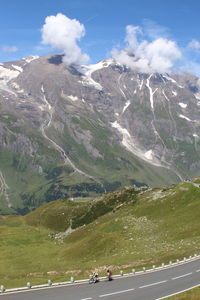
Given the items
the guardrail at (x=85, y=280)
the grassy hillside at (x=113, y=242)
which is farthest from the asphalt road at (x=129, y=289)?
the grassy hillside at (x=113, y=242)

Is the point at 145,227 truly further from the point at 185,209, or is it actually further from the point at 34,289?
the point at 34,289

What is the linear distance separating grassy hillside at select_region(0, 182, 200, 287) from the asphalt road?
10005 millimetres

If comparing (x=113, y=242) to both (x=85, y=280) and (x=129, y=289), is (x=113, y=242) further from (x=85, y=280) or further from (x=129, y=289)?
(x=129, y=289)

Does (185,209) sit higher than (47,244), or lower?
higher

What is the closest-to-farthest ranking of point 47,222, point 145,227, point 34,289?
point 34,289, point 145,227, point 47,222

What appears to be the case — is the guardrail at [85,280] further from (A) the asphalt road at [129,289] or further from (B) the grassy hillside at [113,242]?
(B) the grassy hillside at [113,242]

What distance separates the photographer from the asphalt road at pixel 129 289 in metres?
40.5

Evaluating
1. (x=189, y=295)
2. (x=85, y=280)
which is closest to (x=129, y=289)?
(x=189, y=295)

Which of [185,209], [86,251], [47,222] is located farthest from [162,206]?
[47,222]

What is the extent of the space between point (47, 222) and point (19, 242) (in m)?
50.5

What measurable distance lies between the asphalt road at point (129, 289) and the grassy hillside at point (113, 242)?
394 inches

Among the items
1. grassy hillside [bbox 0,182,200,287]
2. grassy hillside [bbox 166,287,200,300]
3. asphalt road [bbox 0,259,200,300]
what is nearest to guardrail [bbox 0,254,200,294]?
asphalt road [bbox 0,259,200,300]

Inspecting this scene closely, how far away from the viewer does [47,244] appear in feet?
390

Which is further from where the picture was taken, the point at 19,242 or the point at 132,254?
the point at 19,242
